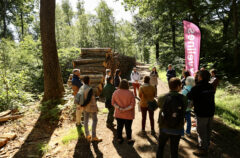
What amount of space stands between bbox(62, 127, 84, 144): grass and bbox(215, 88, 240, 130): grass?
5830 mm

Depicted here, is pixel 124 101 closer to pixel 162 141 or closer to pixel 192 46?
pixel 162 141

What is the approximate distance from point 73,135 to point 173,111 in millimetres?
3446

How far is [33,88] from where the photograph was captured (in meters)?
11.9

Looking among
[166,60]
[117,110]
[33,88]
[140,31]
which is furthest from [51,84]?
[140,31]

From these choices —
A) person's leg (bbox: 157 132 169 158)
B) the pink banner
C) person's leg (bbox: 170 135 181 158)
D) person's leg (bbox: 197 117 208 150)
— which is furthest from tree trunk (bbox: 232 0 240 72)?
person's leg (bbox: 157 132 169 158)

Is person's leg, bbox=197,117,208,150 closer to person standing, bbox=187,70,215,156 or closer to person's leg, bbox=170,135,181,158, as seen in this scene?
person standing, bbox=187,70,215,156

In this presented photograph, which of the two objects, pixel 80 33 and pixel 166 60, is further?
pixel 80 33

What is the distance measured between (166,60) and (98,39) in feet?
76.3

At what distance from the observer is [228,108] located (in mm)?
7160

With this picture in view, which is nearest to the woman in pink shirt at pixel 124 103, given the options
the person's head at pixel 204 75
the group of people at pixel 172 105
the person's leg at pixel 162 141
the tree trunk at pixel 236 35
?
the group of people at pixel 172 105

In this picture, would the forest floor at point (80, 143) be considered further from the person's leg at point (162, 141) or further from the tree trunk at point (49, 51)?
the tree trunk at point (49, 51)

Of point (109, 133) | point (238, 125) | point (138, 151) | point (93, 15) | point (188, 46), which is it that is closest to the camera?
point (138, 151)

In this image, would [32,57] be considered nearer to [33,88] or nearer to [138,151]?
[33,88]

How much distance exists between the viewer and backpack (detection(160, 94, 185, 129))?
2883mm
